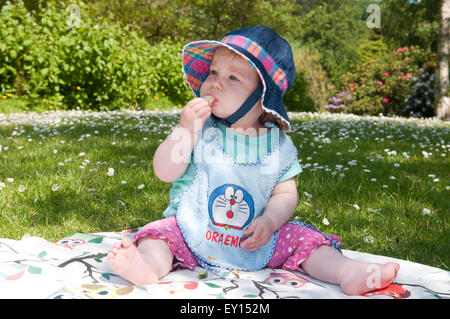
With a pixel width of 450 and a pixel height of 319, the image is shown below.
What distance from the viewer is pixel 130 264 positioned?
187cm

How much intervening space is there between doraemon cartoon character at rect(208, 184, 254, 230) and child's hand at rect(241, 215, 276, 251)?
0.39 ft

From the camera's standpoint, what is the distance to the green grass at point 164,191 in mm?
2941

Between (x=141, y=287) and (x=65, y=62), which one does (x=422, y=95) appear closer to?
(x=65, y=62)

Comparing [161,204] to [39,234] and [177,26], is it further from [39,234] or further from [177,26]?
[177,26]

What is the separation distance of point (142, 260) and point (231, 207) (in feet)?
1.94

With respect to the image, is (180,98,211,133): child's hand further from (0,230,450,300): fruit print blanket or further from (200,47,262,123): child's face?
(0,230,450,300): fruit print blanket

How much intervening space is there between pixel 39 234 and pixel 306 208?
1959mm

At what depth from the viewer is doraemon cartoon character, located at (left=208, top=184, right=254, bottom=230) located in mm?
2305

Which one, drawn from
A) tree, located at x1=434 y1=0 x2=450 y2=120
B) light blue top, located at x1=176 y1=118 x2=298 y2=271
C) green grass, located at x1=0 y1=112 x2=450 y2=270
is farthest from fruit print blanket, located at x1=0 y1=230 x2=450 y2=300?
tree, located at x1=434 y1=0 x2=450 y2=120

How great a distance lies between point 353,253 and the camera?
2.59 m

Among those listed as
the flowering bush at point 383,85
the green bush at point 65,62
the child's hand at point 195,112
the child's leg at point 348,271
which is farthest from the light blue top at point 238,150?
the flowering bush at point 383,85

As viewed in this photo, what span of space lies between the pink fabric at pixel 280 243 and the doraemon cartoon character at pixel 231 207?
0.74ft

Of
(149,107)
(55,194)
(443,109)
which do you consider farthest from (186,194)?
(443,109)

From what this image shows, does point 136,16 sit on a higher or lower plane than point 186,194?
higher
